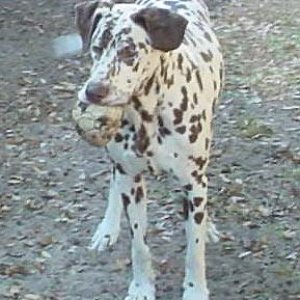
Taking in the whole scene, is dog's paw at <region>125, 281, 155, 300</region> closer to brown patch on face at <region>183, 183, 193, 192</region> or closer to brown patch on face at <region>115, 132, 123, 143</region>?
brown patch on face at <region>183, 183, 193, 192</region>

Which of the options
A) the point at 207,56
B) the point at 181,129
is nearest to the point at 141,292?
the point at 181,129

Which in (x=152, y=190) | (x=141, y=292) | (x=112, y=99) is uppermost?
(x=112, y=99)

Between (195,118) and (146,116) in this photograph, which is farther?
(195,118)

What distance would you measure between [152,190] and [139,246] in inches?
49.3

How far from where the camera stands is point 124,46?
373 centimetres

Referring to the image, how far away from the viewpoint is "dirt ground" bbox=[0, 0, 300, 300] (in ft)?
15.6

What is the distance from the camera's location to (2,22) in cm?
962

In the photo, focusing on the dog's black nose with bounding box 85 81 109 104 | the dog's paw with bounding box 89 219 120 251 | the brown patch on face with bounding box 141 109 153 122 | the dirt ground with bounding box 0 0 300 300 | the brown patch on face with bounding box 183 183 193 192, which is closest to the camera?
the dog's black nose with bounding box 85 81 109 104

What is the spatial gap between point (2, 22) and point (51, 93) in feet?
7.57

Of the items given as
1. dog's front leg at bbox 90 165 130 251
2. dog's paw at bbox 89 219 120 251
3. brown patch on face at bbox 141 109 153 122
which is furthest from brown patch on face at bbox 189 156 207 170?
dog's paw at bbox 89 219 120 251

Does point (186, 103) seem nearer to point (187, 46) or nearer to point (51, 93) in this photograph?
point (187, 46)

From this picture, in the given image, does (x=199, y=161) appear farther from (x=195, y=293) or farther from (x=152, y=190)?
(x=152, y=190)

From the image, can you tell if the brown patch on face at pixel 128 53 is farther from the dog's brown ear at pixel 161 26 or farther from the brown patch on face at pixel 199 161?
the brown patch on face at pixel 199 161

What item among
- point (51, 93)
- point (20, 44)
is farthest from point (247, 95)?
point (20, 44)
